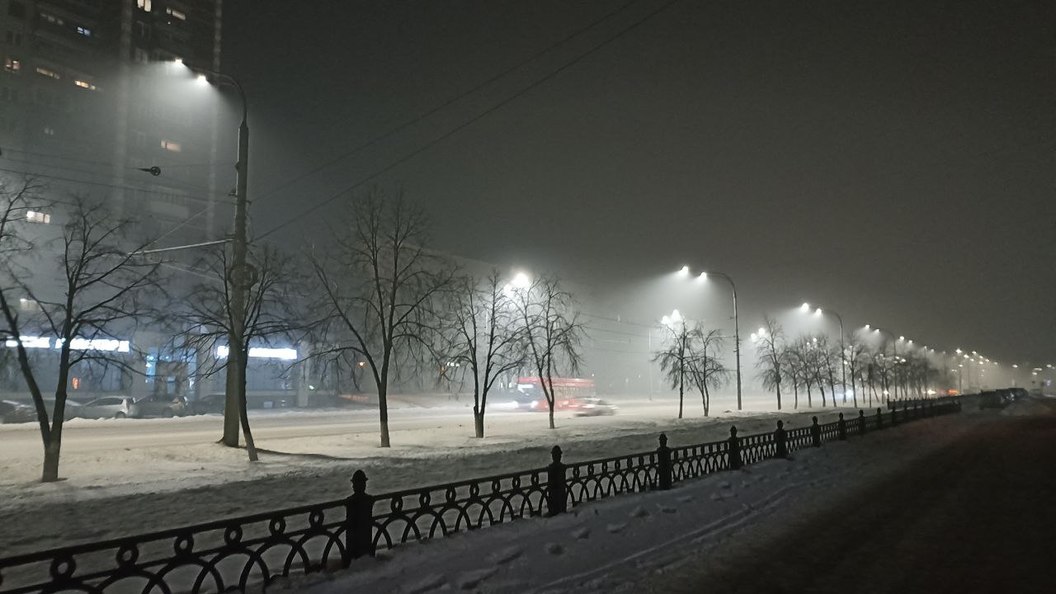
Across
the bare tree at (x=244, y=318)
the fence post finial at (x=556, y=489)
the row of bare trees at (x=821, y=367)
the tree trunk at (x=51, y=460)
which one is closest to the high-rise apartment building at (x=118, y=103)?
the bare tree at (x=244, y=318)

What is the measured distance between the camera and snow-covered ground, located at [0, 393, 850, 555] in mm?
10555

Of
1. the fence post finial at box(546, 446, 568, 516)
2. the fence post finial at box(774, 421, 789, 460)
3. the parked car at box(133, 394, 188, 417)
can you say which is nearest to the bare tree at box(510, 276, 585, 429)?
the fence post finial at box(774, 421, 789, 460)

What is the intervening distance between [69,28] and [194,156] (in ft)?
56.4

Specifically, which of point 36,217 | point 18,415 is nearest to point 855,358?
point 18,415

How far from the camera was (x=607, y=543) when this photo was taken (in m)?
8.09

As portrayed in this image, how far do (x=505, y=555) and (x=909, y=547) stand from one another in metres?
5.38

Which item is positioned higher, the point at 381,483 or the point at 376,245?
the point at 376,245

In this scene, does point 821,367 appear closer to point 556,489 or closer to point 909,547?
point 909,547

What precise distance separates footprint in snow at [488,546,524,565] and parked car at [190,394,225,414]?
126 feet

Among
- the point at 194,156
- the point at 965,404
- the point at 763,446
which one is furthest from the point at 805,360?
the point at 194,156

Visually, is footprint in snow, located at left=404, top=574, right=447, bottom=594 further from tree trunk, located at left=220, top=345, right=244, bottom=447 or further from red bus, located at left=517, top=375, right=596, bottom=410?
red bus, located at left=517, top=375, right=596, bottom=410

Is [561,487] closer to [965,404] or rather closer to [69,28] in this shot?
[965,404]

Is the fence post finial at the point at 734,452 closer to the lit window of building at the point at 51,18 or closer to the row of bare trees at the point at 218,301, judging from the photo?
the row of bare trees at the point at 218,301

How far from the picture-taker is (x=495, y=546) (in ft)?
25.2
